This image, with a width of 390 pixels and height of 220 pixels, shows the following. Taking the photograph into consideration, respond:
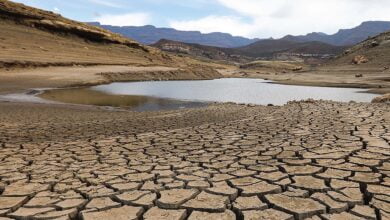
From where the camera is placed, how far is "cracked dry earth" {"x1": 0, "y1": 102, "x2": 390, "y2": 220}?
11.0 ft

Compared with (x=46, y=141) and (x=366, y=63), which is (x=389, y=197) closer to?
(x=46, y=141)

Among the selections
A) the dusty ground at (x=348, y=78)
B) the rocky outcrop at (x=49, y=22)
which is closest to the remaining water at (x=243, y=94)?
the dusty ground at (x=348, y=78)

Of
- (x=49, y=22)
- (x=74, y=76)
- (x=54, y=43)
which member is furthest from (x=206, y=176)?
(x=49, y=22)

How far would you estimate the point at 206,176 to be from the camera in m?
4.34

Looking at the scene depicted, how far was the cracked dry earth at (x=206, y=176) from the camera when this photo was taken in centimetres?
335

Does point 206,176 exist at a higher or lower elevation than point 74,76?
lower

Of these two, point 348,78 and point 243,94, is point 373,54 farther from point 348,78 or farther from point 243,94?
point 243,94

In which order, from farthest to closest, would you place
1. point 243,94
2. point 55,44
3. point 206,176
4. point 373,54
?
1. point 373,54
2. point 55,44
3. point 243,94
4. point 206,176

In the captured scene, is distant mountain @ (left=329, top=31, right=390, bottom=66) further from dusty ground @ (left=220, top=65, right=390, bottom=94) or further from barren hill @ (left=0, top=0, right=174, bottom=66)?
barren hill @ (left=0, top=0, right=174, bottom=66)

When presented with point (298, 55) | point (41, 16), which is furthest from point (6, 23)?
point (298, 55)

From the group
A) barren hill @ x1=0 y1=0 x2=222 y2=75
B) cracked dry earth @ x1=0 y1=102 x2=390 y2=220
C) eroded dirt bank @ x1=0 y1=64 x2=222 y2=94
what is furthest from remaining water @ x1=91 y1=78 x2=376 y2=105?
cracked dry earth @ x1=0 y1=102 x2=390 y2=220

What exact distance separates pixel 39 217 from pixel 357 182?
3.13 metres

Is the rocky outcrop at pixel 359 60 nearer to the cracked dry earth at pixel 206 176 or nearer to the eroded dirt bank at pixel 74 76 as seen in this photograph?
the eroded dirt bank at pixel 74 76

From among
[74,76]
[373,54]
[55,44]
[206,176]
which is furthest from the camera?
[373,54]
